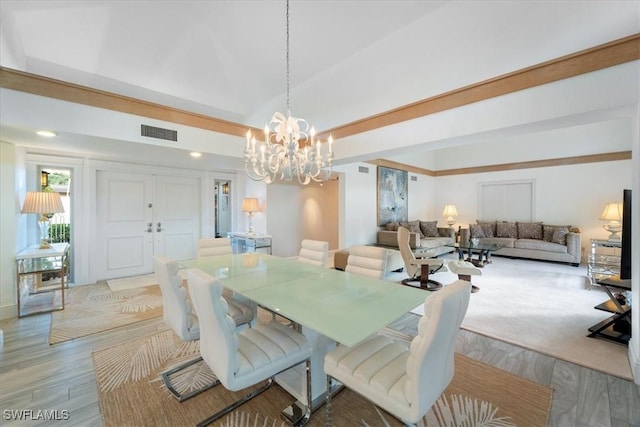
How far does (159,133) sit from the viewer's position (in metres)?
3.20

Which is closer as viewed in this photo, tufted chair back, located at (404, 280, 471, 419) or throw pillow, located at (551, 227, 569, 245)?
tufted chair back, located at (404, 280, 471, 419)

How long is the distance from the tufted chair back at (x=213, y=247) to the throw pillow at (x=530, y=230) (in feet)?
23.2

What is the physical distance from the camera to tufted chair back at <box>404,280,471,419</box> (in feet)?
3.61

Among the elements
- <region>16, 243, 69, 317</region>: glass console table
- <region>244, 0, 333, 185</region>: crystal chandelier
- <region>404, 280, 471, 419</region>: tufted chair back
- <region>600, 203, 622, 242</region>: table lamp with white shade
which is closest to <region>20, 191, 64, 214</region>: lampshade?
<region>16, 243, 69, 317</region>: glass console table

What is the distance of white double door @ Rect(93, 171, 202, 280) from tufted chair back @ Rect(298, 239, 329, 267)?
336 centimetres

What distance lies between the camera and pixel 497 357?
232 centimetres

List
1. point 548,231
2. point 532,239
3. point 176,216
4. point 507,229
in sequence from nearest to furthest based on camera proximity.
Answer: point 176,216 → point 548,231 → point 532,239 → point 507,229

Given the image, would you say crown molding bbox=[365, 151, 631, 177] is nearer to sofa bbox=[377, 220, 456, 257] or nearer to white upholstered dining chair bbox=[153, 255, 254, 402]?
sofa bbox=[377, 220, 456, 257]

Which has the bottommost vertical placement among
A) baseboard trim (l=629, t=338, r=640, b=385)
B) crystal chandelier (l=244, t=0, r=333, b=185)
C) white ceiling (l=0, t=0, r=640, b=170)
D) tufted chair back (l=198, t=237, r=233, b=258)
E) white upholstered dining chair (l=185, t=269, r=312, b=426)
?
baseboard trim (l=629, t=338, r=640, b=385)

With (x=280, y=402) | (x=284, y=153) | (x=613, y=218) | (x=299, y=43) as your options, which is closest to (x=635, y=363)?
(x=280, y=402)

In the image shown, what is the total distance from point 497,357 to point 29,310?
209 inches

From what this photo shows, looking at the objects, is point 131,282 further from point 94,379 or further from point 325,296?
point 325,296

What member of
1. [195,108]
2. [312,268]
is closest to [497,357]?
[312,268]

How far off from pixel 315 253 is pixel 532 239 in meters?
6.17
